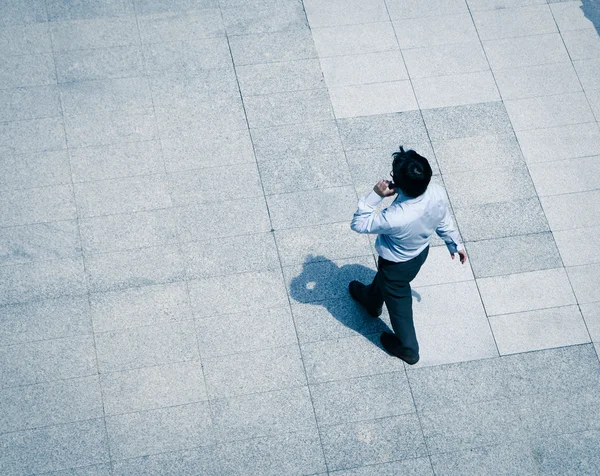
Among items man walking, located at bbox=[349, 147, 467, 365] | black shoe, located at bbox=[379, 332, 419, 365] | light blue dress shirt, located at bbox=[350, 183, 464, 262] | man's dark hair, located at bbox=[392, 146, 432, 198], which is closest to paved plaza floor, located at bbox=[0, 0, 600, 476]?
black shoe, located at bbox=[379, 332, 419, 365]

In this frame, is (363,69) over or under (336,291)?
over

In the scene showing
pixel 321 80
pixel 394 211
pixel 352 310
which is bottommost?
pixel 352 310

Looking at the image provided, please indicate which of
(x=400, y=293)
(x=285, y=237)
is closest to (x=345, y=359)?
(x=400, y=293)

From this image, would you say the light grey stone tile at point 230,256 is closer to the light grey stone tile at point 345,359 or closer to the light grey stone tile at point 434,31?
the light grey stone tile at point 345,359

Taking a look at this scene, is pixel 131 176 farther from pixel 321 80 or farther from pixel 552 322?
pixel 552 322

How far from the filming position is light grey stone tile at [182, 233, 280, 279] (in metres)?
6.24

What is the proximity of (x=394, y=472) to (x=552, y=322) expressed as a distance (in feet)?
6.70

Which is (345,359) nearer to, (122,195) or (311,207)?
(311,207)

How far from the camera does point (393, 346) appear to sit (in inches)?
231

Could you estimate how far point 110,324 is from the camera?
595cm

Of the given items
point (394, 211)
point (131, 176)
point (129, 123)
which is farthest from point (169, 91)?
point (394, 211)

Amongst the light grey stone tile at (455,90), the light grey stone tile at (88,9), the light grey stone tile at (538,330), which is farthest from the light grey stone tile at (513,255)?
the light grey stone tile at (88,9)

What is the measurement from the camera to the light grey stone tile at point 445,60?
7469 mm

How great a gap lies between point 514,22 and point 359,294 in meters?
4.02
